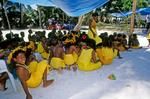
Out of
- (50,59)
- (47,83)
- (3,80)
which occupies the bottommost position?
(47,83)

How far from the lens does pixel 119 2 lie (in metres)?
35.6

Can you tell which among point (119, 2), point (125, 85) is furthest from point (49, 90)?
point (119, 2)

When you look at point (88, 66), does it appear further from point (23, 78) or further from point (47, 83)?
point (23, 78)

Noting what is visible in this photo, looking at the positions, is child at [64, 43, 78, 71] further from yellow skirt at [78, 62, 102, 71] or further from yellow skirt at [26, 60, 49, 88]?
yellow skirt at [26, 60, 49, 88]

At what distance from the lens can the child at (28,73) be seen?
486cm

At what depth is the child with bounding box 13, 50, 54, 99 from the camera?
4.86 m

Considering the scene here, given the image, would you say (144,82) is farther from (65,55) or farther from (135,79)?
(65,55)

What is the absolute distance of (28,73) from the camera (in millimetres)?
5148

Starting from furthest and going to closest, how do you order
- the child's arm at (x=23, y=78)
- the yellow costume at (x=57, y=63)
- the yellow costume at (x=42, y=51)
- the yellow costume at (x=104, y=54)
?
the yellow costume at (x=42, y=51) → the yellow costume at (x=104, y=54) → the yellow costume at (x=57, y=63) → the child's arm at (x=23, y=78)

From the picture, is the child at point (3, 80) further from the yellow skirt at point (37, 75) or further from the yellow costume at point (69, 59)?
the yellow costume at point (69, 59)

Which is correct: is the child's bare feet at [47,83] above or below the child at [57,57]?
below

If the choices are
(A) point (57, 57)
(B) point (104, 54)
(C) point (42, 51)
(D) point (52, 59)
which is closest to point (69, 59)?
(A) point (57, 57)

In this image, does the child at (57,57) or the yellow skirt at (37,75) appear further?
the child at (57,57)

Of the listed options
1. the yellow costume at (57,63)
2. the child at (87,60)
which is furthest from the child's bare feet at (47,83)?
the child at (87,60)
